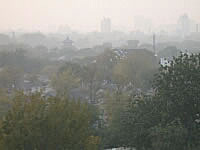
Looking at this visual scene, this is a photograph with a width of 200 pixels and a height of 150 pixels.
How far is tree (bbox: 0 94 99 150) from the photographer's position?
5539 mm

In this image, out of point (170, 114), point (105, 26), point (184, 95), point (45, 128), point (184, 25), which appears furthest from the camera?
point (105, 26)

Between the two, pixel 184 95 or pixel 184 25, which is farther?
pixel 184 25

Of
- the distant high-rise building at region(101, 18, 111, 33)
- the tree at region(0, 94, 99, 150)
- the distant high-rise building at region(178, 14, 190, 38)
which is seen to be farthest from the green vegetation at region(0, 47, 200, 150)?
the distant high-rise building at region(178, 14, 190, 38)

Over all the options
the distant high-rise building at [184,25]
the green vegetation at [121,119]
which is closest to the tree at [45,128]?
the green vegetation at [121,119]

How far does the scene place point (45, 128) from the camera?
582 cm

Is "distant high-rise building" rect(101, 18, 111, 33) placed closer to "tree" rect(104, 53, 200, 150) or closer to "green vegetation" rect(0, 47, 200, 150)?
"green vegetation" rect(0, 47, 200, 150)

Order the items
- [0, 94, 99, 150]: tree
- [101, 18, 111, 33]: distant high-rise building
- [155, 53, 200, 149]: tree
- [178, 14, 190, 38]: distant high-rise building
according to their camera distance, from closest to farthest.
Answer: [0, 94, 99, 150]: tree < [155, 53, 200, 149]: tree < [178, 14, 190, 38]: distant high-rise building < [101, 18, 111, 33]: distant high-rise building

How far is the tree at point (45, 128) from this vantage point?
5539mm

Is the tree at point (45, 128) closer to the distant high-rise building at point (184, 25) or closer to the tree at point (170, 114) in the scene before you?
the tree at point (170, 114)

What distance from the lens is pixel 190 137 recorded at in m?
7.57

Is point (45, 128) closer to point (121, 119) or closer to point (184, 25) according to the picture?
point (121, 119)

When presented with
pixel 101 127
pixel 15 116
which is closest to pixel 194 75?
pixel 101 127

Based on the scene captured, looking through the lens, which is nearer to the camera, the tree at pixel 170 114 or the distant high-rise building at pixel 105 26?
the tree at pixel 170 114

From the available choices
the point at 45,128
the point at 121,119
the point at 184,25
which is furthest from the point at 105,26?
the point at 45,128
